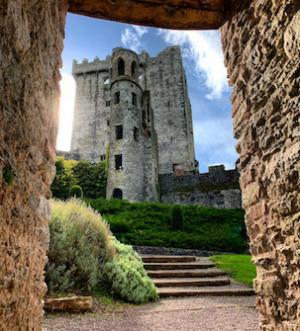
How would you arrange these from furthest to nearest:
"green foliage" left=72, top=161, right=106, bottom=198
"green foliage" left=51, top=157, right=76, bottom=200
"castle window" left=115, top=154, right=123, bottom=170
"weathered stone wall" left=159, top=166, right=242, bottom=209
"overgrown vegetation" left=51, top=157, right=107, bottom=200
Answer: "green foliage" left=72, top=161, right=106, bottom=198, "castle window" left=115, top=154, right=123, bottom=170, "overgrown vegetation" left=51, top=157, right=107, bottom=200, "weathered stone wall" left=159, top=166, right=242, bottom=209, "green foliage" left=51, top=157, right=76, bottom=200

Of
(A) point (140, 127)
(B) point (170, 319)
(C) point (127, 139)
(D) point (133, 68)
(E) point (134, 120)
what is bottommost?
(B) point (170, 319)

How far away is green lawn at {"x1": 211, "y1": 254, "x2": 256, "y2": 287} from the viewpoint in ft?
29.9

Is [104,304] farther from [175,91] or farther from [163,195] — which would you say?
[175,91]

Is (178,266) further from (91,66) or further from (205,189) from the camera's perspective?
(91,66)

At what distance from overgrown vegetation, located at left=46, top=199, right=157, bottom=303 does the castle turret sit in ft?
48.8

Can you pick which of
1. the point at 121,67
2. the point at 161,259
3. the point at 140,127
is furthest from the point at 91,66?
the point at 161,259

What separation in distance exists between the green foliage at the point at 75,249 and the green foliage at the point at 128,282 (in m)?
0.24

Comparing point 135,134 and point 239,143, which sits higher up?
point 135,134

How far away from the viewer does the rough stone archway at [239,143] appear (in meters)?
2.16

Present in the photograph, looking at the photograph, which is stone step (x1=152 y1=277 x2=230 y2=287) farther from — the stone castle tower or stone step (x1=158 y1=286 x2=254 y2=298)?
the stone castle tower

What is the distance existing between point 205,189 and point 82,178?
29.5 feet

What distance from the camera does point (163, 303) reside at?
22.1 ft

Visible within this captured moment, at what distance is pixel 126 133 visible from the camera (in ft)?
78.2

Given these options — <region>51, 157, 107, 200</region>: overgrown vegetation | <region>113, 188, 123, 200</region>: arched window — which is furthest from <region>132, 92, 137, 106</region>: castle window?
<region>113, 188, 123, 200</region>: arched window
